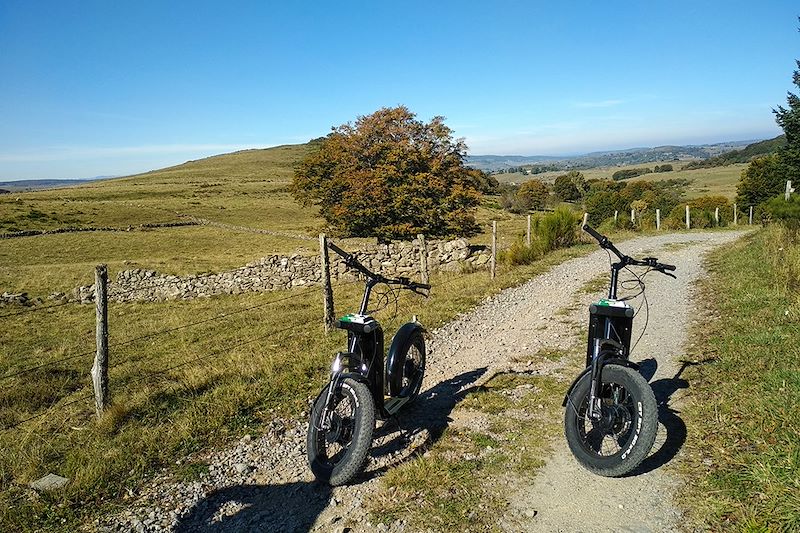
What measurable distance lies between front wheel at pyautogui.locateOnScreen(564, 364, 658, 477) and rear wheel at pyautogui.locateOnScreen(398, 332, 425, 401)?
1736 millimetres

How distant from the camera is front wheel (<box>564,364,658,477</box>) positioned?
3.59 metres

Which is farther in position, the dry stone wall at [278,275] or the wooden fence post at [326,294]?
the dry stone wall at [278,275]

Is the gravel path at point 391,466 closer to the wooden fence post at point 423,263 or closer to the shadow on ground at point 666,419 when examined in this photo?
the shadow on ground at point 666,419

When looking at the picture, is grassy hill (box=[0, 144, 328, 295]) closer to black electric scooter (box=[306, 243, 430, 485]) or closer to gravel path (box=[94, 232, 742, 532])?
gravel path (box=[94, 232, 742, 532])

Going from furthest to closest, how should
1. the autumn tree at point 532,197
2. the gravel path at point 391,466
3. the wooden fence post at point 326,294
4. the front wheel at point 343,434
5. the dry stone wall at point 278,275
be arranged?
1. the autumn tree at point 532,197
2. the dry stone wall at point 278,275
3. the wooden fence post at point 326,294
4. the front wheel at point 343,434
5. the gravel path at point 391,466

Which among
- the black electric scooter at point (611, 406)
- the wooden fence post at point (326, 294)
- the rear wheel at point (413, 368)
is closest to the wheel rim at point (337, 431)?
the rear wheel at point (413, 368)

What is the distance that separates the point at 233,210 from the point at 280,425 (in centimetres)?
5430

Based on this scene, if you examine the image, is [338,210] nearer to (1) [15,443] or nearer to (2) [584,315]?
(2) [584,315]

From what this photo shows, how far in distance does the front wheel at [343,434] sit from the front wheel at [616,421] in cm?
163

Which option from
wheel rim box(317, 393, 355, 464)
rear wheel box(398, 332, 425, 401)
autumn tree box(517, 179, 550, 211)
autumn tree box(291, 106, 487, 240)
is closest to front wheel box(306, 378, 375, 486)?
wheel rim box(317, 393, 355, 464)

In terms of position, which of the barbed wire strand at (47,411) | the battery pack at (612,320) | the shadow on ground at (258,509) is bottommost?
the barbed wire strand at (47,411)

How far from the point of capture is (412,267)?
20.6 metres

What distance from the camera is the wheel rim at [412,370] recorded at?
5238 mm

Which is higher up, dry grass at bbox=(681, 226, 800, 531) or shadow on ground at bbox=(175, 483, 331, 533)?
dry grass at bbox=(681, 226, 800, 531)
